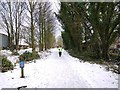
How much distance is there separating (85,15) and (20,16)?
19.4 metres

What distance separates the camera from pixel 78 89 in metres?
9.95

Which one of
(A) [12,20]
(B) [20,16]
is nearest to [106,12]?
(B) [20,16]

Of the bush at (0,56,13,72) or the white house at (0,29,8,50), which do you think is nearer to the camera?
the bush at (0,56,13,72)

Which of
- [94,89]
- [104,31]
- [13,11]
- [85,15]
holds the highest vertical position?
[13,11]

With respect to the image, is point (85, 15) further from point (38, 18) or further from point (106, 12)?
point (38, 18)

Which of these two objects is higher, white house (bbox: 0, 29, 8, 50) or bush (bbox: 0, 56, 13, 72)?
white house (bbox: 0, 29, 8, 50)

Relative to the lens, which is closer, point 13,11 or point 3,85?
point 3,85

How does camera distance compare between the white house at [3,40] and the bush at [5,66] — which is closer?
the bush at [5,66]

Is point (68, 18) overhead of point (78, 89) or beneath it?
overhead

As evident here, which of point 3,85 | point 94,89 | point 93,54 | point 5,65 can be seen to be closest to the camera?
point 94,89

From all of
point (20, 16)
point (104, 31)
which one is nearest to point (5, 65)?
A: point (104, 31)

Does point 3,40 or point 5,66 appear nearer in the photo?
point 5,66

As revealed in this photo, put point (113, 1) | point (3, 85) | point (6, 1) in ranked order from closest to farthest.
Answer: point (3, 85), point (113, 1), point (6, 1)

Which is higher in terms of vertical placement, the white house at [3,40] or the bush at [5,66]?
the white house at [3,40]
